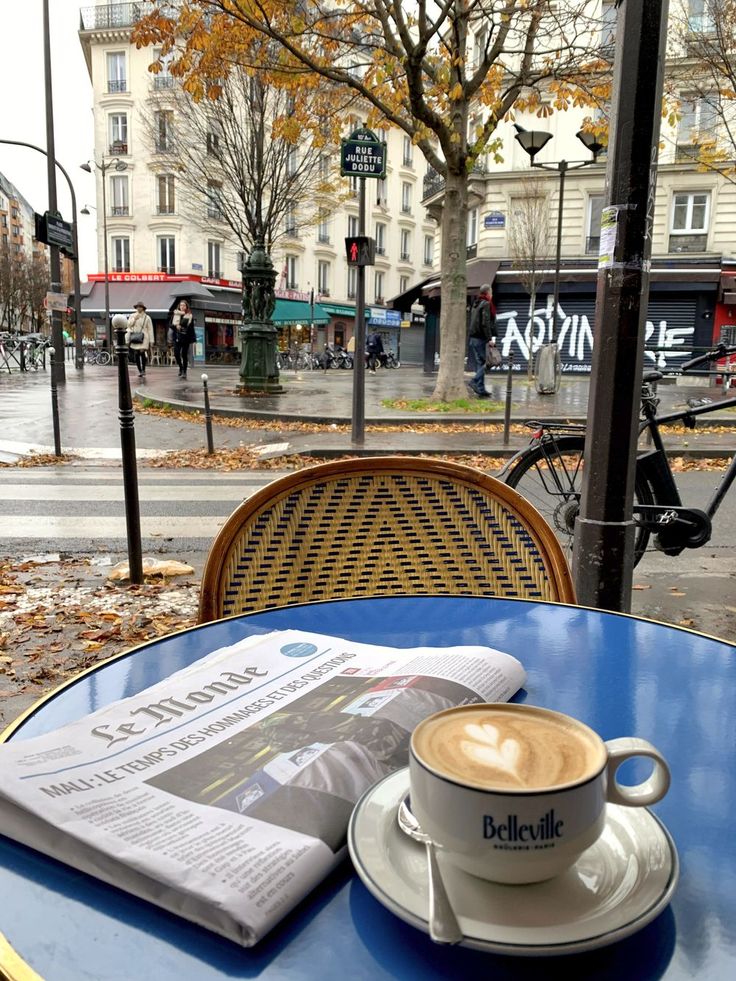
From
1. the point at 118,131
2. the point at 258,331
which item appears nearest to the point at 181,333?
the point at 258,331

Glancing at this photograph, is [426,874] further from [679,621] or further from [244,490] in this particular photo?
[244,490]

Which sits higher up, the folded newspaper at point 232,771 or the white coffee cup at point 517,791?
the white coffee cup at point 517,791

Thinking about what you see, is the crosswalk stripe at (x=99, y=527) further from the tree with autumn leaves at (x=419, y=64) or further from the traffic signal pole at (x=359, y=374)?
the tree with autumn leaves at (x=419, y=64)

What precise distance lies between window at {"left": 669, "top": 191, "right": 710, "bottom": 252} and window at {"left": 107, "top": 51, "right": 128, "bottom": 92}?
3192cm

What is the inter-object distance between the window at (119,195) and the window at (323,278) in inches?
485

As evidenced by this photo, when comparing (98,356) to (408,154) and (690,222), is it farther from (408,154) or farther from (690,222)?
(408,154)

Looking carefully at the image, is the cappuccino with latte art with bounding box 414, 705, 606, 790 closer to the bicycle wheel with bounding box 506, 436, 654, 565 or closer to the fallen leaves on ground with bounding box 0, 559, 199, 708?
the fallen leaves on ground with bounding box 0, 559, 199, 708

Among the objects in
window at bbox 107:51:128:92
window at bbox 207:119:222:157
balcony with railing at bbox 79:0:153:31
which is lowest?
window at bbox 207:119:222:157

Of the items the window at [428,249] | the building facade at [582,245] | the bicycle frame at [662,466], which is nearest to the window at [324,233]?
the window at [428,249]

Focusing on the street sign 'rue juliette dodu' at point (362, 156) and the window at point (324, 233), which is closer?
the street sign 'rue juliette dodu' at point (362, 156)

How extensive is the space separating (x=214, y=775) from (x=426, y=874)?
264mm

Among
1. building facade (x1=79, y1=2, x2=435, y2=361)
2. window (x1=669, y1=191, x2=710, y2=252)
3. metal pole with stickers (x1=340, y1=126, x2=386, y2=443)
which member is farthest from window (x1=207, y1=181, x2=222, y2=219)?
metal pole with stickers (x1=340, y1=126, x2=386, y2=443)

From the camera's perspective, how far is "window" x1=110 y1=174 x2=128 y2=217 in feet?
146

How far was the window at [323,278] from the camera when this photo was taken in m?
50.9
